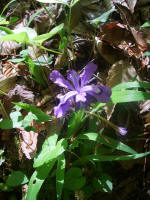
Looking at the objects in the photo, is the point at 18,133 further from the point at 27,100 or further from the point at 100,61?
the point at 100,61

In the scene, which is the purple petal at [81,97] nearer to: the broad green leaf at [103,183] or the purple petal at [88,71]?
the purple petal at [88,71]

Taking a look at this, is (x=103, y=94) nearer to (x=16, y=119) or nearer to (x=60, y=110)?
(x=60, y=110)

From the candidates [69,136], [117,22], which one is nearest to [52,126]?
[69,136]

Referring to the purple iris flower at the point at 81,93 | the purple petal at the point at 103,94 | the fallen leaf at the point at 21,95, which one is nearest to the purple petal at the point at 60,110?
the purple iris flower at the point at 81,93

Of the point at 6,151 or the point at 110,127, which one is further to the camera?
the point at 6,151

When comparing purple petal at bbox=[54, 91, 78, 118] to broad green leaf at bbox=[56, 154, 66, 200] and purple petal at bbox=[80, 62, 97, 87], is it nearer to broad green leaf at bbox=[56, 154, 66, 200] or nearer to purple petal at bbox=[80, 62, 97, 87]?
purple petal at bbox=[80, 62, 97, 87]

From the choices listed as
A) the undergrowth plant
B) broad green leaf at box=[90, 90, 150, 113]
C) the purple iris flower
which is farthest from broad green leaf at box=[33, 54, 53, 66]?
broad green leaf at box=[90, 90, 150, 113]
